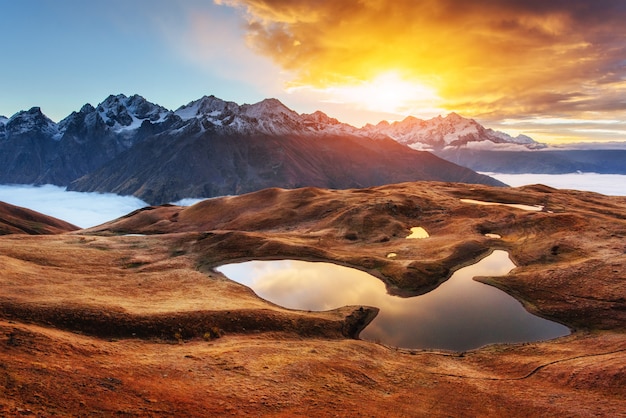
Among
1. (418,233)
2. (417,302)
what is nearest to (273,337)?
(417,302)

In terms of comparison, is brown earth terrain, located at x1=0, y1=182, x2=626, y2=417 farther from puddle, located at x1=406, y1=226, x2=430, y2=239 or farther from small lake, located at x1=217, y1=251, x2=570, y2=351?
puddle, located at x1=406, y1=226, x2=430, y2=239

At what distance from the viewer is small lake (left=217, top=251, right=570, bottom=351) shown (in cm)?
4888

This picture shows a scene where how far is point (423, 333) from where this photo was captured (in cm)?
4922

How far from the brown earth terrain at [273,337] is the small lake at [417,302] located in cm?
235

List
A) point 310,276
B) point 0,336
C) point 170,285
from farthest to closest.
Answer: point 310,276, point 170,285, point 0,336

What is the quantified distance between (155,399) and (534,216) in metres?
103

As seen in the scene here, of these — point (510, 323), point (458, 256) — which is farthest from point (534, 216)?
point (510, 323)

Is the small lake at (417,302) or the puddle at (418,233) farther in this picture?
the puddle at (418,233)

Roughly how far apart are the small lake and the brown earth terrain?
92.4 inches

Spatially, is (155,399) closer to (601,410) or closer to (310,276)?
(601,410)

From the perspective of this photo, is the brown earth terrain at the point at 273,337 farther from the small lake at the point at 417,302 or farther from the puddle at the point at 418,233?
the puddle at the point at 418,233

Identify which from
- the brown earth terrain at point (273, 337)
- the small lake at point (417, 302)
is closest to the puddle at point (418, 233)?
the brown earth terrain at point (273, 337)

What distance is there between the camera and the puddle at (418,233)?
101125 mm

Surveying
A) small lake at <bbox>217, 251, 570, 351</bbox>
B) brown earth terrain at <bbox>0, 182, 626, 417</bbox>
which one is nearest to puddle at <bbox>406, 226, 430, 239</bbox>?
brown earth terrain at <bbox>0, 182, 626, 417</bbox>
